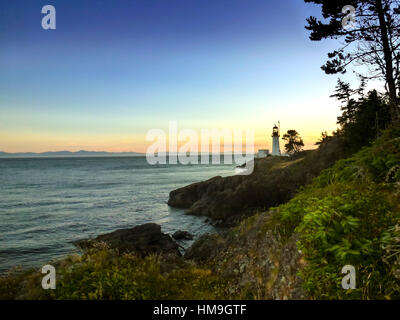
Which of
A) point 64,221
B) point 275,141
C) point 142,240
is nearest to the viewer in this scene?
point 142,240

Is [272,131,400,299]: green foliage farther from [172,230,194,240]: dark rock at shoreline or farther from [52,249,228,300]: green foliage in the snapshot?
[172,230,194,240]: dark rock at shoreline

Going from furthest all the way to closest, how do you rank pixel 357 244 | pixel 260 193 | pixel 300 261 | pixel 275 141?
pixel 275 141 < pixel 260 193 < pixel 300 261 < pixel 357 244

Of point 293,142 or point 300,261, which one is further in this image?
point 293,142

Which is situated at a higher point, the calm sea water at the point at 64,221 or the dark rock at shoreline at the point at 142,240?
the dark rock at shoreline at the point at 142,240

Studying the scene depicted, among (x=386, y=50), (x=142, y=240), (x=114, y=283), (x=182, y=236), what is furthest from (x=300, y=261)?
(x=182, y=236)

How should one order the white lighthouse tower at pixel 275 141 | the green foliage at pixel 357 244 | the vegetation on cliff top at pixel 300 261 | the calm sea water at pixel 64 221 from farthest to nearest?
the white lighthouse tower at pixel 275 141
the calm sea water at pixel 64 221
the vegetation on cliff top at pixel 300 261
the green foliage at pixel 357 244

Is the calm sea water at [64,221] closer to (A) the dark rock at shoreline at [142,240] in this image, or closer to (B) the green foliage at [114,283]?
(A) the dark rock at shoreline at [142,240]

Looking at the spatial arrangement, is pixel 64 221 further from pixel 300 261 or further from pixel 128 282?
pixel 300 261

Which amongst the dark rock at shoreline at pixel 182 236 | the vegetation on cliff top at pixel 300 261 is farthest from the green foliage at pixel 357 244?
the dark rock at shoreline at pixel 182 236

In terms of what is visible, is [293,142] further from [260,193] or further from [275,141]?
[260,193]

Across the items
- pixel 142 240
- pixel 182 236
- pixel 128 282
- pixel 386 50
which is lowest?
pixel 182 236

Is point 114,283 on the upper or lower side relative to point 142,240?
upper
